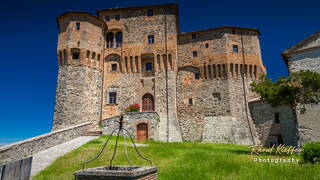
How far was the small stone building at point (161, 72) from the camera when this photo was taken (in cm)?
2434

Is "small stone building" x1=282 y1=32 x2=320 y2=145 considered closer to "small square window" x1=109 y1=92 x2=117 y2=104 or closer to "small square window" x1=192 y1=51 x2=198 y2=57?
"small square window" x1=192 y1=51 x2=198 y2=57

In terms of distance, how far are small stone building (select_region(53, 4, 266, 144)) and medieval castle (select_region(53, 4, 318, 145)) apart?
11cm

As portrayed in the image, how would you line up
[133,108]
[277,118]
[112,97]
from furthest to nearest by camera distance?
[112,97], [133,108], [277,118]

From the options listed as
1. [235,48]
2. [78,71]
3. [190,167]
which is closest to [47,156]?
[190,167]

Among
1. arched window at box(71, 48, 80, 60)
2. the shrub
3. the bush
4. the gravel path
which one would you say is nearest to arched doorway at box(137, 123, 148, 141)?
the shrub

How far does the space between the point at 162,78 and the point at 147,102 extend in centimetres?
335

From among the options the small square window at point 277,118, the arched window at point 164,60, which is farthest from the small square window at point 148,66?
the small square window at point 277,118

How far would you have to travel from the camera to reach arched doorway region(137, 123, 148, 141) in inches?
882

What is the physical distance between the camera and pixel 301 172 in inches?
332

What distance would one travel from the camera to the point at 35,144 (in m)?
15.4

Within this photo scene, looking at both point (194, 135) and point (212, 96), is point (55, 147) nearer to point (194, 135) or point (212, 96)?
point (194, 135)

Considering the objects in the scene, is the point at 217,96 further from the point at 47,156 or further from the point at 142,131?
the point at 47,156

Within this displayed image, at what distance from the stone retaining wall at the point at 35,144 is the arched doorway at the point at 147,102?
8.02 m

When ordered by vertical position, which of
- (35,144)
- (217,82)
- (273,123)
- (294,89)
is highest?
(217,82)
